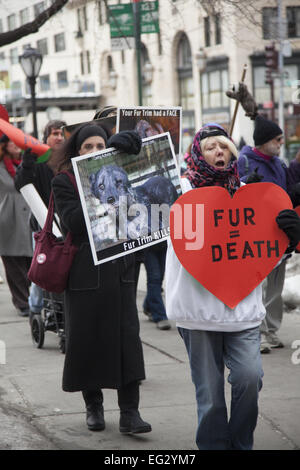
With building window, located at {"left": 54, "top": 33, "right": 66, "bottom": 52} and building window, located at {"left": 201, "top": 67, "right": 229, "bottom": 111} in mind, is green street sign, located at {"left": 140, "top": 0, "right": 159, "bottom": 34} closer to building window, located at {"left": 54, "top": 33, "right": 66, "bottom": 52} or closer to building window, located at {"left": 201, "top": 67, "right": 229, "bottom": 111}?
building window, located at {"left": 201, "top": 67, "right": 229, "bottom": 111}

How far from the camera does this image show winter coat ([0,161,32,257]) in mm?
9266

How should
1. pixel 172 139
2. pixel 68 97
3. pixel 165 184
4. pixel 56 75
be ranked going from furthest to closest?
1. pixel 56 75
2. pixel 68 97
3. pixel 172 139
4. pixel 165 184

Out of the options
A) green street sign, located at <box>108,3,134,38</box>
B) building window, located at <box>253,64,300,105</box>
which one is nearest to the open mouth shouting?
green street sign, located at <box>108,3,134,38</box>

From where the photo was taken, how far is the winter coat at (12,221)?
9.27 meters

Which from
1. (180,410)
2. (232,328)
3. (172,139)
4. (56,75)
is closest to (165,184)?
(172,139)

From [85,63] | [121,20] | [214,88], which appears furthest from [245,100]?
[85,63]

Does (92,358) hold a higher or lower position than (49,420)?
higher

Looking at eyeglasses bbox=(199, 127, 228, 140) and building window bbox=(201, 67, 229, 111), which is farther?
building window bbox=(201, 67, 229, 111)

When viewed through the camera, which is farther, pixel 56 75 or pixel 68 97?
pixel 56 75

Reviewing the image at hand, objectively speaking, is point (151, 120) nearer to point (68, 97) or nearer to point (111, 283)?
point (111, 283)

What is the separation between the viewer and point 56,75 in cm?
7106

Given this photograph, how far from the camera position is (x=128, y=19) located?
42.2 ft

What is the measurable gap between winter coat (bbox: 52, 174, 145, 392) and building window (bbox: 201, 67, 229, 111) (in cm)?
4396

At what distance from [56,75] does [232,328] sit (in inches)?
2716
